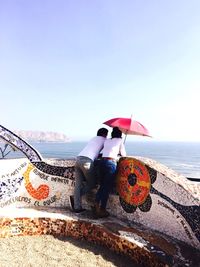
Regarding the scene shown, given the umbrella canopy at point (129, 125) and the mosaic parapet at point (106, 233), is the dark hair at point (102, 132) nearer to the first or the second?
the umbrella canopy at point (129, 125)

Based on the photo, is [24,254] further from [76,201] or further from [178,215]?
[178,215]

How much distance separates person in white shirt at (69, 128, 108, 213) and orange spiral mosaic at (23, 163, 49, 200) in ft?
1.70

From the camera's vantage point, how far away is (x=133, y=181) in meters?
5.12

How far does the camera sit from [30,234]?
479 centimetres

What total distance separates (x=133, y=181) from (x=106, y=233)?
100cm

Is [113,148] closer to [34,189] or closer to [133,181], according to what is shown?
[133,181]

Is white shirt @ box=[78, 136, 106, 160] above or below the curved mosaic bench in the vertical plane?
above

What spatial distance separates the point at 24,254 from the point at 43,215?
992 millimetres

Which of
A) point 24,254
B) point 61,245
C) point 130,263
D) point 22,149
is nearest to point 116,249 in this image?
point 130,263

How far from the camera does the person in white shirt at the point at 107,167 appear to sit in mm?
5191

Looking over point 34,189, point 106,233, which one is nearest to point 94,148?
point 34,189

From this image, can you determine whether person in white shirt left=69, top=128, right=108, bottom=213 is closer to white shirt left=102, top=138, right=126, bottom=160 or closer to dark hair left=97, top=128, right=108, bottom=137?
dark hair left=97, top=128, right=108, bottom=137

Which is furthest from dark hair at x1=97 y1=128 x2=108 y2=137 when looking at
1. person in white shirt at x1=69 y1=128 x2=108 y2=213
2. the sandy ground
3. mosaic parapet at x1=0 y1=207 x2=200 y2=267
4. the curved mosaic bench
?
the sandy ground

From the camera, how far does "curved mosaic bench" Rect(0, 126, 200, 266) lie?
4.29 metres
